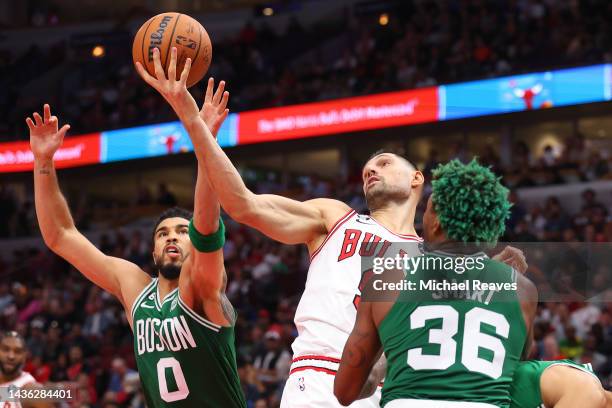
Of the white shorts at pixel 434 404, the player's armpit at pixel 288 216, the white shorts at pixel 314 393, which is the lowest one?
the white shorts at pixel 314 393

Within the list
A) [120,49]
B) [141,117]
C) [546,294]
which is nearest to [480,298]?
[546,294]

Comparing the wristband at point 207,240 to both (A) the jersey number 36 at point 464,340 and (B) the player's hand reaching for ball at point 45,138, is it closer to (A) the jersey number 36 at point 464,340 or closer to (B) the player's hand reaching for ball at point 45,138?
(B) the player's hand reaching for ball at point 45,138

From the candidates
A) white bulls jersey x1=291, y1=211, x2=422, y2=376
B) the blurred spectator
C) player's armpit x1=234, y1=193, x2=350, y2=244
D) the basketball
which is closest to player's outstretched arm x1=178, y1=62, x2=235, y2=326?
player's armpit x1=234, y1=193, x2=350, y2=244

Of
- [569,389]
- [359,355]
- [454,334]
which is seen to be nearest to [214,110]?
[359,355]

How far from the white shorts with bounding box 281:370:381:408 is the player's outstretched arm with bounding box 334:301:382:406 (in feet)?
3.26

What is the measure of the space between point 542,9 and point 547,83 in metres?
2.64

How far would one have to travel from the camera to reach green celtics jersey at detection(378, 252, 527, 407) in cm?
311

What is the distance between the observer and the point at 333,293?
4531 mm

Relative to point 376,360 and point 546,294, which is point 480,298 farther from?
point 546,294

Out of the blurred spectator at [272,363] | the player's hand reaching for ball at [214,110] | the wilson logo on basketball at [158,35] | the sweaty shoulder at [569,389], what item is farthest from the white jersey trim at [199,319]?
the blurred spectator at [272,363]

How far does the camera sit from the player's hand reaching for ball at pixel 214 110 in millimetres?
4395

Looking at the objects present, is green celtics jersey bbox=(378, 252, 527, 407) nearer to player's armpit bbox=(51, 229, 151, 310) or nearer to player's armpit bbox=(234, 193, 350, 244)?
player's armpit bbox=(234, 193, 350, 244)

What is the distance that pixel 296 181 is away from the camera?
21703 millimetres

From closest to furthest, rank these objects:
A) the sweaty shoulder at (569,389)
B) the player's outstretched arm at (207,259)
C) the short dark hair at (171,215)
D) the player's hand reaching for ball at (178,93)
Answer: the sweaty shoulder at (569,389) < the player's hand reaching for ball at (178,93) < the player's outstretched arm at (207,259) < the short dark hair at (171,215)
